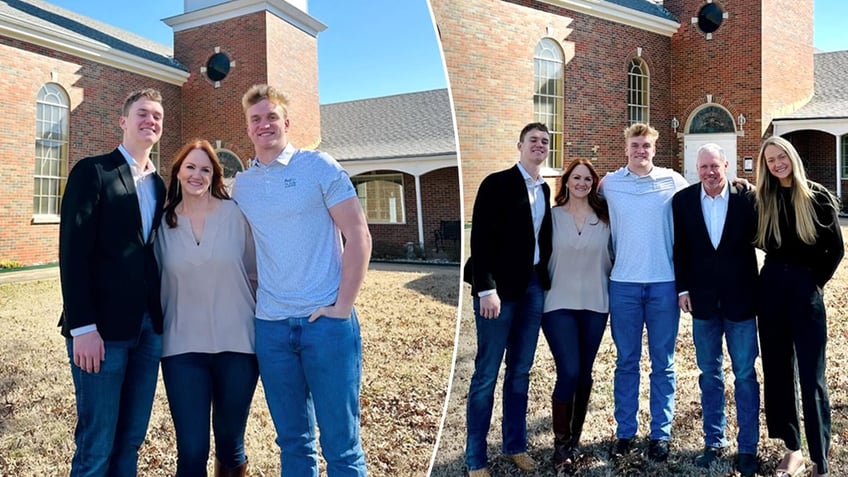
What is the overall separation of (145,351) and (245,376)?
34 centimetres

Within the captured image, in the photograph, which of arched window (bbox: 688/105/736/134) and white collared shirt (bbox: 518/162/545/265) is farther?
arched window (bbox: 688/105/736/134)

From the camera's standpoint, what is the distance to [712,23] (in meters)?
22.1

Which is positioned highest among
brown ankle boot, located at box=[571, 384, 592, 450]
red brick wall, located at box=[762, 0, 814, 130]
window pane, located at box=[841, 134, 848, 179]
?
red brick wall, located at box=[762, 0, 814, 130]

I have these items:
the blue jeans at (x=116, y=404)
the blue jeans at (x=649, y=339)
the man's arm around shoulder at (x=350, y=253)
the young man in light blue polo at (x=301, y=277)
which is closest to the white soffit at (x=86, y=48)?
the young man in light blue polo at (x=301, y=277)

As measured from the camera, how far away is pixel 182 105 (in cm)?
199

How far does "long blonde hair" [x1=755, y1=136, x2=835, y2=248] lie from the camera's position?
3.72 meters

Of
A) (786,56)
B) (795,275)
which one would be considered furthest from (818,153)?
(795,275)

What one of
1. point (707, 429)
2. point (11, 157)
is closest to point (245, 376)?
point (11, 157)

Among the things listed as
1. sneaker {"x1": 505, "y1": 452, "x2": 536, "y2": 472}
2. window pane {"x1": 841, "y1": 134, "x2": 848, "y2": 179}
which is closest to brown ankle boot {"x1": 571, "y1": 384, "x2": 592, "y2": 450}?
sneaker {"x1": 505, "y1": 452, "x2": 536, "y2": 472}

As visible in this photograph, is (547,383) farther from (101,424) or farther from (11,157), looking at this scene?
(11,157)

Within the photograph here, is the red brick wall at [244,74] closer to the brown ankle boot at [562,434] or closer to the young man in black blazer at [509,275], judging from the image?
the young man in black blazer at [509,275]

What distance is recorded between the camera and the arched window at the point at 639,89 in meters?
20.0

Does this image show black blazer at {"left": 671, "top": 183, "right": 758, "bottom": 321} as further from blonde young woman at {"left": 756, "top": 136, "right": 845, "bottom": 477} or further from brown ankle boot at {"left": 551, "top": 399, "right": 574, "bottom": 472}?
brown ankle boot at {"left": 551, "top": 399, "right": 574, "bottom": 472}

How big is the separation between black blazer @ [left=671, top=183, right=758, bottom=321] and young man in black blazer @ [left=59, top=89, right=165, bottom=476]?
3.03 metres
